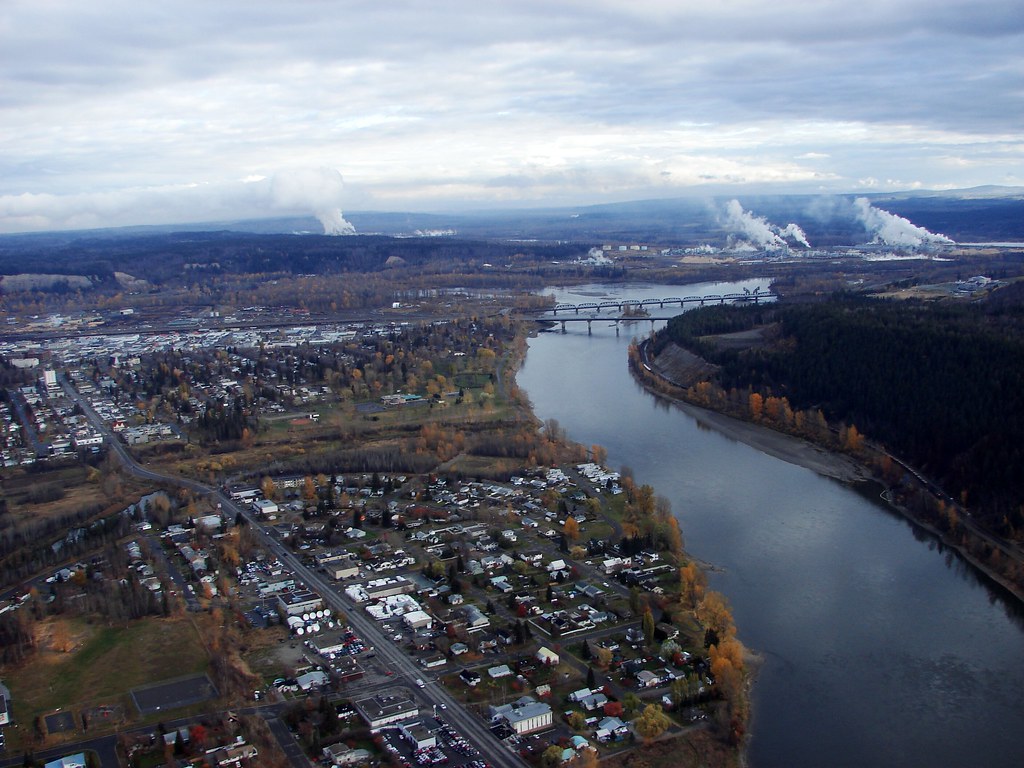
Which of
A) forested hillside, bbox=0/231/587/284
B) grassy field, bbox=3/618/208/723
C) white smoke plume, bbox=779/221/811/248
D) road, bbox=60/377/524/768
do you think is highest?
white smoke plume, bbox=779/221/811/248

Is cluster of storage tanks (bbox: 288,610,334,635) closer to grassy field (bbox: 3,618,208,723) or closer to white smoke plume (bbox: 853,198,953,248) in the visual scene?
grassy field (bbox: 3,618,208,723)

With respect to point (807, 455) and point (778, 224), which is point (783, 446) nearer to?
point (807, 455)

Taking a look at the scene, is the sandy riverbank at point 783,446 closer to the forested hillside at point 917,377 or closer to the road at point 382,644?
the forested hillside at point 917,377

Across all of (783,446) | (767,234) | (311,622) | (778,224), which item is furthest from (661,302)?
(778,224)

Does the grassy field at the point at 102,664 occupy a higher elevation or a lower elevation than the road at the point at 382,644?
lower

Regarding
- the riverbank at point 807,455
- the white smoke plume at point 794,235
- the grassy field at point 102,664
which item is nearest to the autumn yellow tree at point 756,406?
the riverbank at point 807,455

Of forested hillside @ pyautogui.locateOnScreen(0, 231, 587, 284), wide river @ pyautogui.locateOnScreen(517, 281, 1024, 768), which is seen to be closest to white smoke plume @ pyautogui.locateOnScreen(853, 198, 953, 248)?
forested hillside @ pyautogui.locateOnScreen(0, 231, 587, 284)
